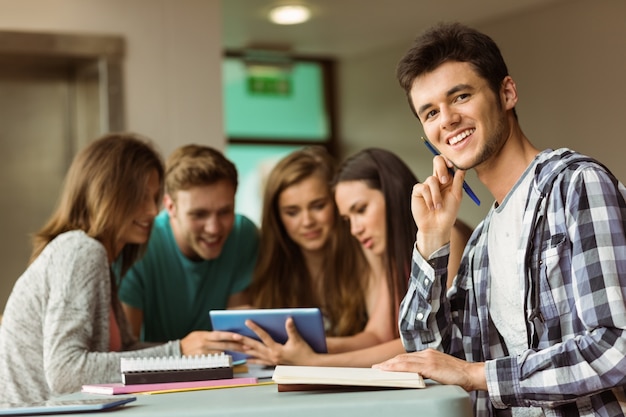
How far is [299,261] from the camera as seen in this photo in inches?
124

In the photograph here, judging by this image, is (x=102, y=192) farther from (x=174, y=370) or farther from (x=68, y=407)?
(x=68, y=407)

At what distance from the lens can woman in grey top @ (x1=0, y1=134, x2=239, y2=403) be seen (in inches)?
82.1

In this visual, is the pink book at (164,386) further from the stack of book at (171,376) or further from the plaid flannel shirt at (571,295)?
the plaid flannel shirt at (571,295)

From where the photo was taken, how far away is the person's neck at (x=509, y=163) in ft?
5.98

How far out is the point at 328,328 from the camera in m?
2.95

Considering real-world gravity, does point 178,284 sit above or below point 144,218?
below

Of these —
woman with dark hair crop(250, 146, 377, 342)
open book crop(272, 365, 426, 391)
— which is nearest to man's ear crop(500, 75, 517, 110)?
open book crop(272, 365, 426, 391)

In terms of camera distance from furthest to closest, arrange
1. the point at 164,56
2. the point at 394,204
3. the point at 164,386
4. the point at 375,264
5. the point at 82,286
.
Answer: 1. the point at 164,56
2. the point at 375,264
3. the point at 394,204
4. the point at 82,286
5. the point at 164,386

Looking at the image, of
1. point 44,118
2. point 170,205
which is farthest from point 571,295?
point 44,118

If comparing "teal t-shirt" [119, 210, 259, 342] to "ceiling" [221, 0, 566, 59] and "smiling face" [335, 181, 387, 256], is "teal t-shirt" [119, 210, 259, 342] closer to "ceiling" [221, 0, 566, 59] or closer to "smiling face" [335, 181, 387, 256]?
"smiling face" [335, 181, 387, 256]

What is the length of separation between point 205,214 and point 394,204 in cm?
68

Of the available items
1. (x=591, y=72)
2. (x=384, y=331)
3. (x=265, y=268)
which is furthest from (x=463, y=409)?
(x=265, y=268)

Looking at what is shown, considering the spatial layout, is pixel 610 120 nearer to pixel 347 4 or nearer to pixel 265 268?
pixel 265 268

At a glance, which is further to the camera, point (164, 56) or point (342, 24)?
point (342, 24)
